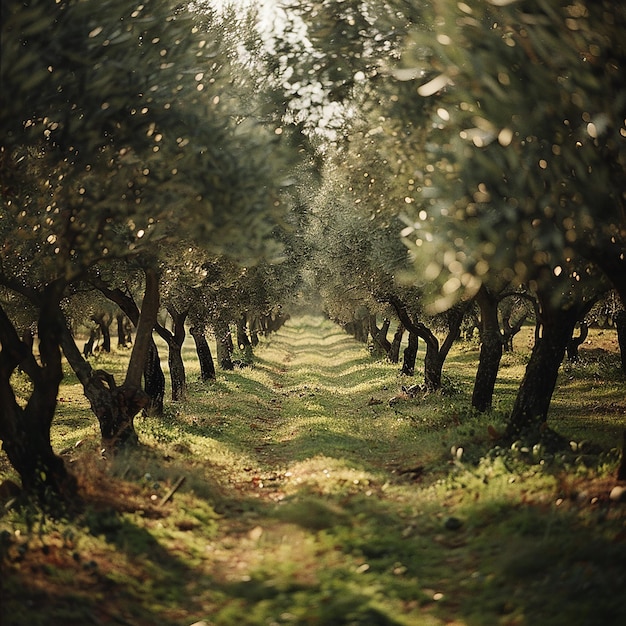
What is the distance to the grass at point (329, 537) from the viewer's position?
344 inches

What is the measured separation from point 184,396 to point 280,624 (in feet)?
74.3

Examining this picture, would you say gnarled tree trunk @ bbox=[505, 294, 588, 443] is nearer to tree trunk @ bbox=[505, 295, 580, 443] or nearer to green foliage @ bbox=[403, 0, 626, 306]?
tree trunk @ bbox=[505, 295, 580, 443]

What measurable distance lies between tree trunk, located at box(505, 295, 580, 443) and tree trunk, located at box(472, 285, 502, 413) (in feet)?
20.5

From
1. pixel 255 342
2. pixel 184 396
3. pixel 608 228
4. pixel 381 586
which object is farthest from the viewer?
pixel 255 342

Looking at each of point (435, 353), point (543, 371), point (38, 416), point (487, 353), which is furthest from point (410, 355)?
point (38, 416)

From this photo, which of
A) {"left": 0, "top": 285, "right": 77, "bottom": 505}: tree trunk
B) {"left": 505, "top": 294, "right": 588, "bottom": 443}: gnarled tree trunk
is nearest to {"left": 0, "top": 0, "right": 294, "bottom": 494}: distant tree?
{"left": 0, "top": 285, "right": 77, "bottom": 505}: tree trunk

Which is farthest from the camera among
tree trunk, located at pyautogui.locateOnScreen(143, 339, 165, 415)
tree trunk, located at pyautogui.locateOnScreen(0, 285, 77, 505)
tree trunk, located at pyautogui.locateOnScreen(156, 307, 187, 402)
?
tree trunk, located at pyautogui.locateOnScreen(156, 307, 187, 402)

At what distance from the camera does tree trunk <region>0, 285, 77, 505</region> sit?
1276 cm

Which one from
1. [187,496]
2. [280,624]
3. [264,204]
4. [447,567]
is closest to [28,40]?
[264,204]

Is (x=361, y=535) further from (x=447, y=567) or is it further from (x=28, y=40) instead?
(x=28, y=40)

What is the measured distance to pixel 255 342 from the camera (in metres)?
69.6

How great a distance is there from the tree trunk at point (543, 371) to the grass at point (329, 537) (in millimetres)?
1120

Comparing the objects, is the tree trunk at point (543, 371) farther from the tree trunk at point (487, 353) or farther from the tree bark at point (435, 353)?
the tree bark at point (435, 353)

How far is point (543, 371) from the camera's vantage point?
57.3 feet
